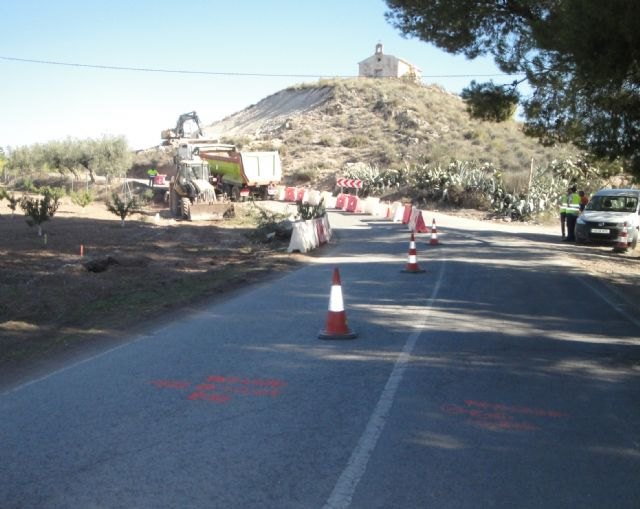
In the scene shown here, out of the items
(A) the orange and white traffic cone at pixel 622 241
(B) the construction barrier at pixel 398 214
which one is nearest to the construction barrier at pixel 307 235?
(A) the orange and white traffic cone at pixel 622 241

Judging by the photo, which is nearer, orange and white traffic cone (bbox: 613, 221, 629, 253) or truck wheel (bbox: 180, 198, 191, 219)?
orange and white traffic cone (bbox: 613, 221, 629, 253)

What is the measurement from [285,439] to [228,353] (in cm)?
318

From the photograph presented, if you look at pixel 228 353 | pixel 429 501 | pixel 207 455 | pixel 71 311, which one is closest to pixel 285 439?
pixel 207 455

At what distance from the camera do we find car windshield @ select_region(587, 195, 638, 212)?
81.6 feet

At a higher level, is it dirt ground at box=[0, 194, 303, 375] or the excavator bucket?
the excavator bucket

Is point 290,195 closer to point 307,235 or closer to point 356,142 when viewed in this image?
point 356,142

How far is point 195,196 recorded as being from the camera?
31.5 metres

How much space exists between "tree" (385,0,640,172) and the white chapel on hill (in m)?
81.2

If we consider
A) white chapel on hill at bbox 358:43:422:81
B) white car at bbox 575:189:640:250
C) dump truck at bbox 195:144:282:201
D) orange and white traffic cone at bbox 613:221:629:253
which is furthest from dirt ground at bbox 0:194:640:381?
white chapel on hill at bbox 358:43:422:81

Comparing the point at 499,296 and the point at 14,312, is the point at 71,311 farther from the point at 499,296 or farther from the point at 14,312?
the point at 499,296

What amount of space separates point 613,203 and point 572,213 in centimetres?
148

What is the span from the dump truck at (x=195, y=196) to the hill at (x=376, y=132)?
2263cm

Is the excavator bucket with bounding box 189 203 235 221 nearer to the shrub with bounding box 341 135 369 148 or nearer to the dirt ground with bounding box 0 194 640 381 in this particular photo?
the dirt ground with bounding box 0 194 640 381

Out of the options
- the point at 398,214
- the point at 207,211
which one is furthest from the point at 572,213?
the point at 207,211
